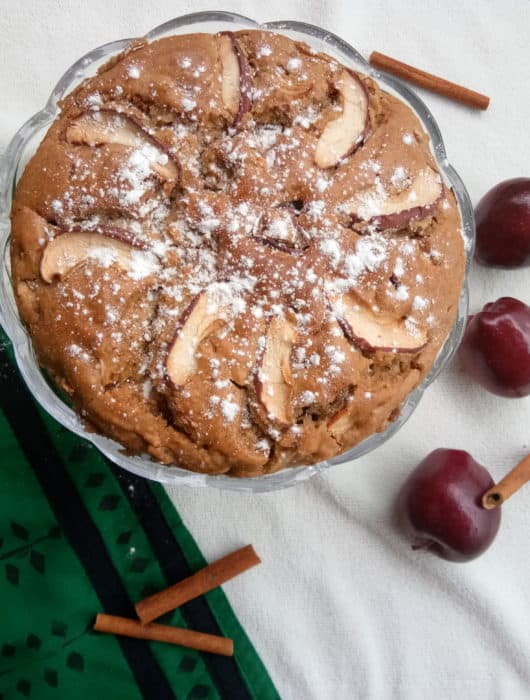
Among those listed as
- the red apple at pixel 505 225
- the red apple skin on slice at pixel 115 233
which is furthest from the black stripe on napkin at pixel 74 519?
the red apple at pixel 505 225

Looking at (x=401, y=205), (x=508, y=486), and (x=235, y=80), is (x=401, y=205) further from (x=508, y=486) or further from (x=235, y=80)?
(x=508, y=486)

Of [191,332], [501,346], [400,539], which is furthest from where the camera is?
[400,539]

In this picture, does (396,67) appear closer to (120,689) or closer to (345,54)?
(345,54)

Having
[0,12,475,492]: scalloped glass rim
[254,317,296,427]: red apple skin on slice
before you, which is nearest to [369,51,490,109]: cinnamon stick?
[0,12,475,492]: scalloped glass rim

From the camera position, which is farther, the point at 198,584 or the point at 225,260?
the point at 198,584

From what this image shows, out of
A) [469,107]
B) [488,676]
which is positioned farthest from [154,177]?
[488,676]

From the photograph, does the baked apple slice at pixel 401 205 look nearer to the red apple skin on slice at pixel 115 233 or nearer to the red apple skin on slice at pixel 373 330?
the red apple skin on slice at pixel 373 330

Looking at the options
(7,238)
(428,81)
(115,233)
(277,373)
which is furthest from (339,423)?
(428,81)
